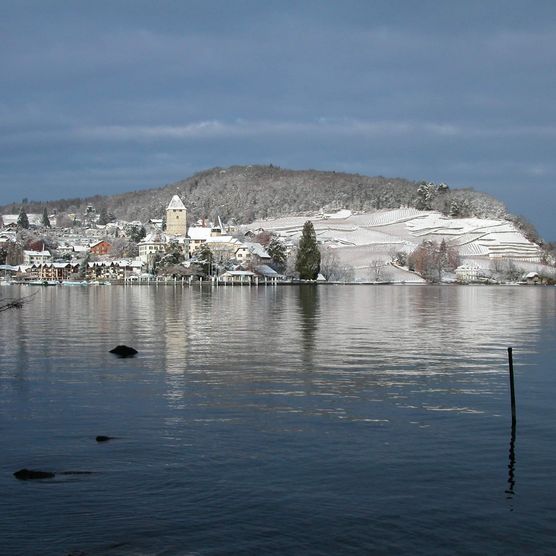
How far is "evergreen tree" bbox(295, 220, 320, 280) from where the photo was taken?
534 ft

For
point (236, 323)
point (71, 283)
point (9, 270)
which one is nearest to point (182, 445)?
point (236, 323)

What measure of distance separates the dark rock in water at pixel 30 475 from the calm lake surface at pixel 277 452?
157mm

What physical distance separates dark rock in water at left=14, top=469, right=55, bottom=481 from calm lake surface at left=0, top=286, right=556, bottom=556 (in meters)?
0.16

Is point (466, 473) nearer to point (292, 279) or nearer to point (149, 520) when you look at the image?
point (149, 520)

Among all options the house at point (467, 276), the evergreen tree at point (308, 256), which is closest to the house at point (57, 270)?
the evergreen tree at point (308, 256)

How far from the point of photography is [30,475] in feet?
51.6

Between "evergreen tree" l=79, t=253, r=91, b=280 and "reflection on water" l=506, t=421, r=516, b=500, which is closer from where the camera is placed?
"reflection on water" l=506, t=421, r=516, b=500

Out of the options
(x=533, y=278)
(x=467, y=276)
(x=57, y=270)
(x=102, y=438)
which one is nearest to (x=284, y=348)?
(x=102, y=438)

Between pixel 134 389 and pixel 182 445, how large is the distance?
7.84m

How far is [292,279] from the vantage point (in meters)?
176

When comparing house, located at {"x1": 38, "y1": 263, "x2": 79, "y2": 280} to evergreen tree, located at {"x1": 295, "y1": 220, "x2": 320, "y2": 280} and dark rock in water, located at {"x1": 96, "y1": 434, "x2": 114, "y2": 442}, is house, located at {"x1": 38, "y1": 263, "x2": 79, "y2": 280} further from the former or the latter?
dark rock in water, located at {"x1": 96, "y1": 434, "x2": 114, "y2": 442}

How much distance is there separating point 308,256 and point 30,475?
14977 centimetres

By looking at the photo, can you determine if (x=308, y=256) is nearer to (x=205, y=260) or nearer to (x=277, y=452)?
(x=205, y=260)

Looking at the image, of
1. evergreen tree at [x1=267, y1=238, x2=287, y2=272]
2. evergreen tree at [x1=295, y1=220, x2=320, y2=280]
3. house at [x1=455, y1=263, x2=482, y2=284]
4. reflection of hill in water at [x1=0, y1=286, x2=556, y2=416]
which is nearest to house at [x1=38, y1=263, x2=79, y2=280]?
evergreen tree at [x1=267, y1=238, x2=287, y2=272]
